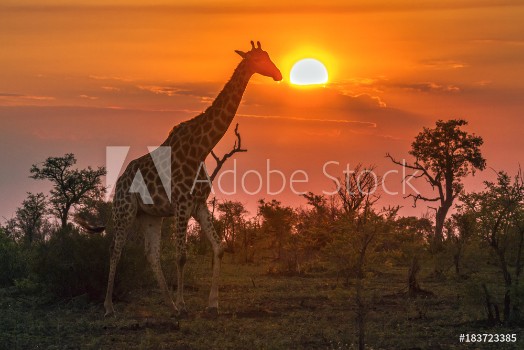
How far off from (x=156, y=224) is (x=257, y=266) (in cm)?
1611

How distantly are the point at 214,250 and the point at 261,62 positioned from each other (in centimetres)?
393

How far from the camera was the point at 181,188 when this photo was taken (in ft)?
53.2

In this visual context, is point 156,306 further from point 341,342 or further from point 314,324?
point 341,342

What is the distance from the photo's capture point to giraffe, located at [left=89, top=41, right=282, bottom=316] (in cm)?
1609

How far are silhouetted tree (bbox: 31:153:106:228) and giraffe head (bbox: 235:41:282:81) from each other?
25.1 m

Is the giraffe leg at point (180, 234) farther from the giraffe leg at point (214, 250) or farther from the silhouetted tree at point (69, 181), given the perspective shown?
the silhouetted tree at point (69, 181)

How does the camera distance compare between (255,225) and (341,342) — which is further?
(255,225)

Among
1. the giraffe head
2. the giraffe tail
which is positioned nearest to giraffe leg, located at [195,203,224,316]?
the giraffe tail

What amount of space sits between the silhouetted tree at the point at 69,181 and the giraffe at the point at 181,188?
24.1 metres

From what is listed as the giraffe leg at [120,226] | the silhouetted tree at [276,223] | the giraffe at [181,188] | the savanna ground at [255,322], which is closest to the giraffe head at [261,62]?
the giraffe at [181,188]

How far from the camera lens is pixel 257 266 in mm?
33406

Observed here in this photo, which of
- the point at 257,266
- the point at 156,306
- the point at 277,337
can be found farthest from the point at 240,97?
the point at 257,266

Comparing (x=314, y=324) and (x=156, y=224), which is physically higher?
(x=156, y=224)

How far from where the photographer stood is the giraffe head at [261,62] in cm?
1697
